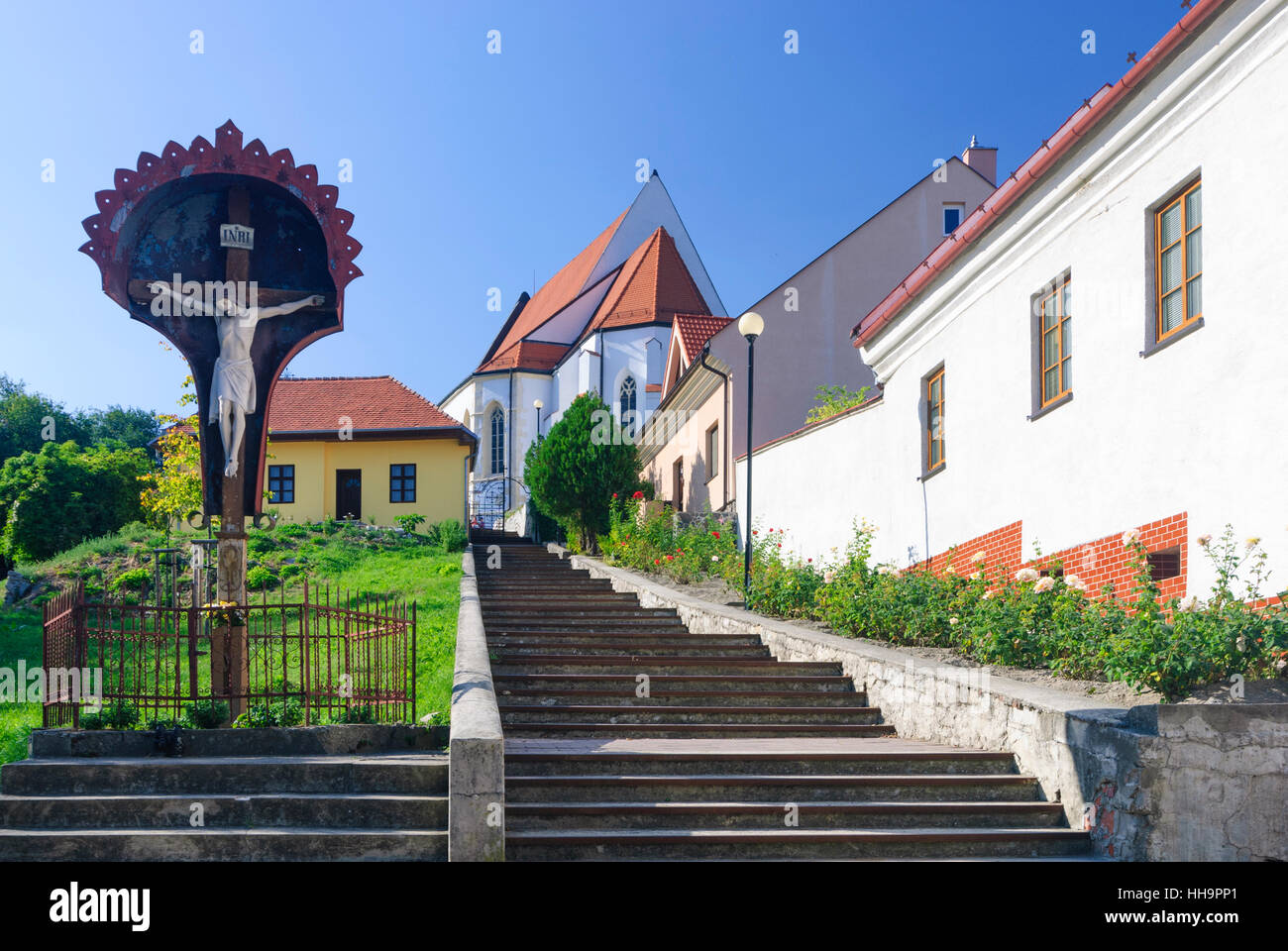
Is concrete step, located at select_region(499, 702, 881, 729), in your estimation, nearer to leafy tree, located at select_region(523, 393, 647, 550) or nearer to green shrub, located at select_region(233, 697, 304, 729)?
green shrub, located at select_region(233, 697, 304, 729)

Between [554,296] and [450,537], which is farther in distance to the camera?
[554,296]

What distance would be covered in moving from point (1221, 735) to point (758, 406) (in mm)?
17455

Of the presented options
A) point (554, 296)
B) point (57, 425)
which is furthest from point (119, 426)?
point (554, 296)

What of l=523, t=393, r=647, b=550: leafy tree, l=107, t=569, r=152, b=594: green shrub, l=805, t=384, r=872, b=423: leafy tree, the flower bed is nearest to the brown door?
l=523, t=393, r=647, b=550: leafy tree

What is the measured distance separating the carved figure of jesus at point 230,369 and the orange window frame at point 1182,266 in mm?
7173

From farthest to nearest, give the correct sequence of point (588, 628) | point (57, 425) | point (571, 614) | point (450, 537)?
1. point (57, 425)
2. point (450, 537)
3. point (571, 614)
4. point (588, 628)

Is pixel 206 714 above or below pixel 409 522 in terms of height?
below

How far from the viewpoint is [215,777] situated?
293 inches

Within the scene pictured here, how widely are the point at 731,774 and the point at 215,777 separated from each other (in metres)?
3.41

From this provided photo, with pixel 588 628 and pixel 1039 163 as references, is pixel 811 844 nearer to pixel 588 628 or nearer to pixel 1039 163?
pixel 588 628

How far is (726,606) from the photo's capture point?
1438 cm

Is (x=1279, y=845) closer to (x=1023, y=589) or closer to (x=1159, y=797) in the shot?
(x=1159, y=797)
